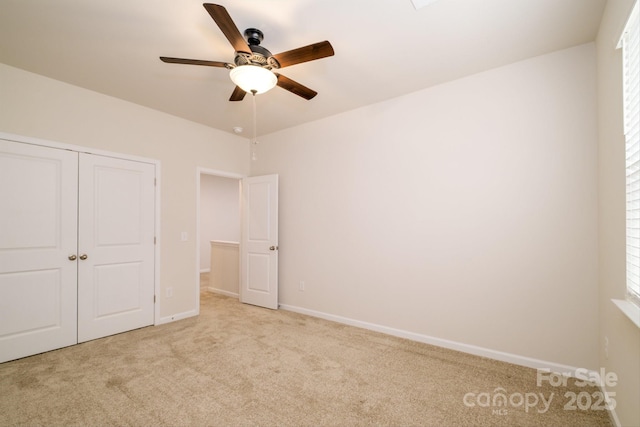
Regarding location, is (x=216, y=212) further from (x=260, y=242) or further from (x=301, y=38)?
(x=301, y=38)

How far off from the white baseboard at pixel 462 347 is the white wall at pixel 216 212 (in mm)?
5113

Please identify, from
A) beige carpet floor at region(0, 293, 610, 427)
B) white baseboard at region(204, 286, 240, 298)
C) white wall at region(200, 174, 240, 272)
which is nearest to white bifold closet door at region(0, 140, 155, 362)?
beige carpet floor at region(0, 293, 610, 427)

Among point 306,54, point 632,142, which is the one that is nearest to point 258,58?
point 306,54

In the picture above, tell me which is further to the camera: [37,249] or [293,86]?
[37,249]

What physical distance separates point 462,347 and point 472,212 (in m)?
1.36

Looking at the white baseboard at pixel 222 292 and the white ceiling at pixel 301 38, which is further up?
the white ceiling at pixel 301 38

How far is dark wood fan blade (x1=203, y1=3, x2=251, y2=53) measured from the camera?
1.52m

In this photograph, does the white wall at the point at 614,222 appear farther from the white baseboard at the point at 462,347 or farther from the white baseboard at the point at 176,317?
the white baseboard at the point at 176,317

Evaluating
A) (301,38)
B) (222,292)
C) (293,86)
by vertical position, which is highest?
(301,38)

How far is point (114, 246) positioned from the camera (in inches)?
132

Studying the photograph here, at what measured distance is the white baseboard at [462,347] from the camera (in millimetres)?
2435

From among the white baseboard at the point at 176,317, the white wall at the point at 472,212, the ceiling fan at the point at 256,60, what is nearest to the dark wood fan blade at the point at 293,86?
the ceiling fan at the point at 256,60

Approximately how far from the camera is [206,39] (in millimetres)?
2281

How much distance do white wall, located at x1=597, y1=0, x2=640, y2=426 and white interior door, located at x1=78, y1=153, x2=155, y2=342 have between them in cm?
438
